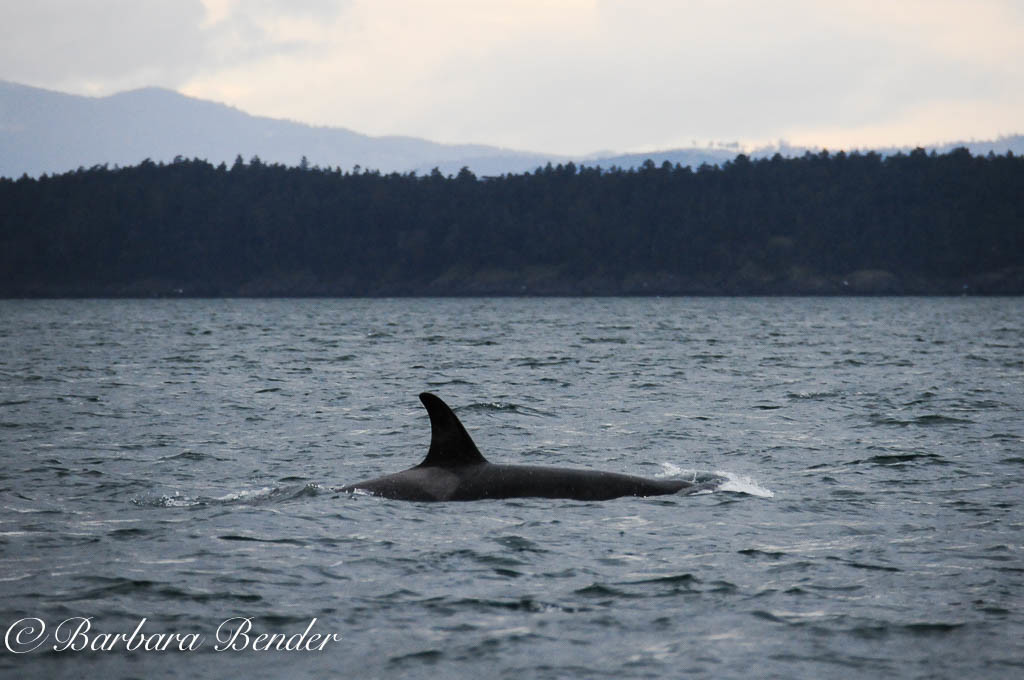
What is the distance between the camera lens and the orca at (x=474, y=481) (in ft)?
50.9

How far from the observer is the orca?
15516mm

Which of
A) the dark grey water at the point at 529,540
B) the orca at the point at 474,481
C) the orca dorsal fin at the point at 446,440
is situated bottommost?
the dark grey water at the point at 529,540

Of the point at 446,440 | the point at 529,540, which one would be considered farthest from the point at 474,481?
the point at 529,540

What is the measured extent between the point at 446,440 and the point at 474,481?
0.69m

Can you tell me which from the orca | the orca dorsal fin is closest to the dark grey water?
the orca

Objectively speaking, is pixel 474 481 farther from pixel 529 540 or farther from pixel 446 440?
pixel 529 540

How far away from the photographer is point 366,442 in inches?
903

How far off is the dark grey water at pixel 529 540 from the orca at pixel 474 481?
27 centimetres

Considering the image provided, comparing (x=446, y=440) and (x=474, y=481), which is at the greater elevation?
(x=446, y=440)

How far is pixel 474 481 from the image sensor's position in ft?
51.4

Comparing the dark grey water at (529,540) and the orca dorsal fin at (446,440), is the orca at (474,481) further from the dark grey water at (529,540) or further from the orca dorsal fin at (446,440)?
the dark grey water at (529,540)

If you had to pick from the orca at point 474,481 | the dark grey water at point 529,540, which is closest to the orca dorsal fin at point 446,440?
the orca at point 474,481

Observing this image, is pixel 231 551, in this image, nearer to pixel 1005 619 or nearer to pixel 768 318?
pixel 1005 619

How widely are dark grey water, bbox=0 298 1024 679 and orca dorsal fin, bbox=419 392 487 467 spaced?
74cm
